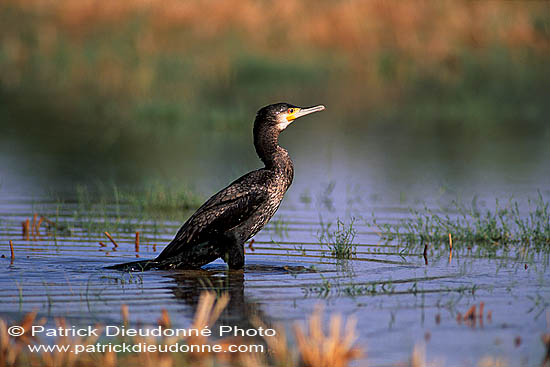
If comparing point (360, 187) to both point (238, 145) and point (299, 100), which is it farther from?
point (299, 100)

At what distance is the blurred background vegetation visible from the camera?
2039 cm

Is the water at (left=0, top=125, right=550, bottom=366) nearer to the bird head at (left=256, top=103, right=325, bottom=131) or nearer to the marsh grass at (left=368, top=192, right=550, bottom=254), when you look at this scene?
the marsh grass at (left=368, top=192, right=550, bottom=254)

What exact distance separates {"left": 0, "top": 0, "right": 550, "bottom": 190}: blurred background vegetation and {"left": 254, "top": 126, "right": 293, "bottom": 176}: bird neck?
910 cm

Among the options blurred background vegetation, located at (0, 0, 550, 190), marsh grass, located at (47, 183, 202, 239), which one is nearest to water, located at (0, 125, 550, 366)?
marsh grass, located at (47, 183, 202, 239)

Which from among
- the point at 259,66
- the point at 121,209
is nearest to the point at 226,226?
the point at 121,209

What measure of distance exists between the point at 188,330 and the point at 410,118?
15548 mm

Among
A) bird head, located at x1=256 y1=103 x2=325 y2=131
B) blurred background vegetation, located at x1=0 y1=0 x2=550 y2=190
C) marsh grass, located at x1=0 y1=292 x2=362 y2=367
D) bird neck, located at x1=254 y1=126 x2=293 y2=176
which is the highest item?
blurred background vegetation, located at x1=0 y1=0 x2=550 y2=190

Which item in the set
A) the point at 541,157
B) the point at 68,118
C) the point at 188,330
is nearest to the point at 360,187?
the point at 541,157

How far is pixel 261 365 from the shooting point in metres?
5.57

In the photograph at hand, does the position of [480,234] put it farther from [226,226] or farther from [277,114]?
[226,226]

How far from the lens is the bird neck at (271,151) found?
889 cm

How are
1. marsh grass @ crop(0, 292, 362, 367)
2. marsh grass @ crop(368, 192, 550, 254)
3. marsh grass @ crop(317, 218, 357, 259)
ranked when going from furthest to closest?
marsh grass @ crop(368, 192, 550, 254) < marsh grass @ crop(317, 218, 357, 259) < marsh grass @ crop(0, 292, 362, 367)

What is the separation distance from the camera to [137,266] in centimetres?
849

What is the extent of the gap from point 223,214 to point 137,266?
2.77ft
